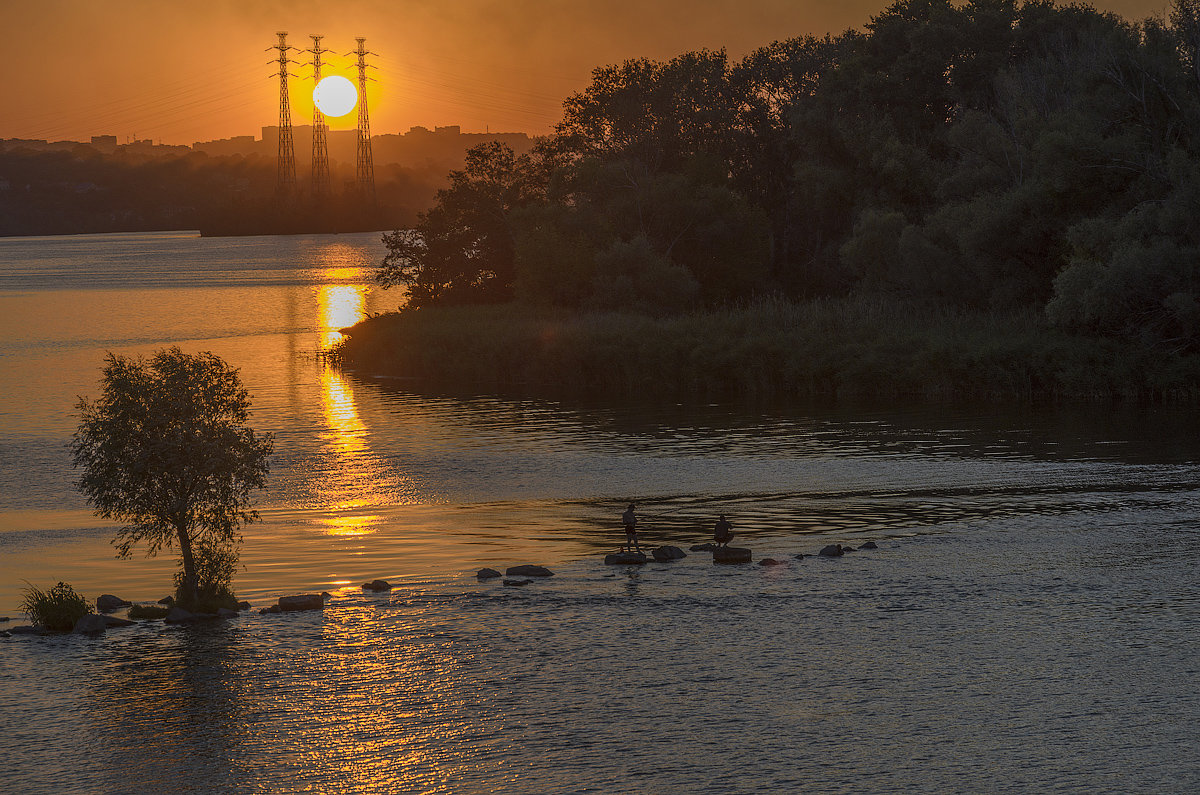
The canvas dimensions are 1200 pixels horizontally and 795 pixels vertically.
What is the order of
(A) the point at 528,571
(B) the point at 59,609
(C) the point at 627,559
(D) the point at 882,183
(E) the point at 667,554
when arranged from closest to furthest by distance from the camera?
1. (B) the point at 59,609
2. (A) the point at 528,571
3. (C) the point at 627,559
4. (E) the point at 667,554
5. (D) the point at 882,183

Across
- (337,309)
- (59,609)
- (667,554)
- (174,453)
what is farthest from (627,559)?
(337,309)

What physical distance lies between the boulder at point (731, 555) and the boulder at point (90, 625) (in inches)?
595

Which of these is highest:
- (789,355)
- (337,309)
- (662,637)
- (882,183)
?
(882,183)

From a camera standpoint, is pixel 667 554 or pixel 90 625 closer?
pixel 90 625

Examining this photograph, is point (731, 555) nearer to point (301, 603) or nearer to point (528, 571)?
point (528, 571)

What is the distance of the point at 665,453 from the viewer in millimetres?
54062

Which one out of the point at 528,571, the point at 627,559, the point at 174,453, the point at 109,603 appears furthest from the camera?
the point at 627,559

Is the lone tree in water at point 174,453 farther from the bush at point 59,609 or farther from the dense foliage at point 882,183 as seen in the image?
the dense foliage at point 882,183

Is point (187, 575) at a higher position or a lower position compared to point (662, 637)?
higher

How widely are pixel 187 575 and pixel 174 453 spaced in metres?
3.06

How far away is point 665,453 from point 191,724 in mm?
34041

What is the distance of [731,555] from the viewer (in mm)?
32344

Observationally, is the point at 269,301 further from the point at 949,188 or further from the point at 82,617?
the point at 82,617

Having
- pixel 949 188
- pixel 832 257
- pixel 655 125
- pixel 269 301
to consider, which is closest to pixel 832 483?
pixel 949 188
